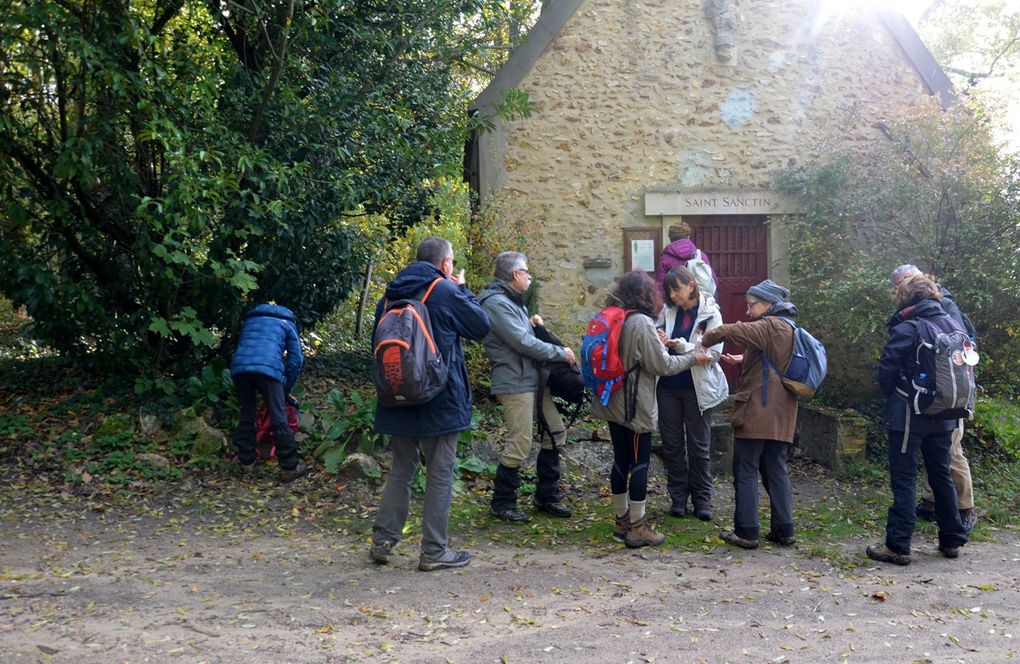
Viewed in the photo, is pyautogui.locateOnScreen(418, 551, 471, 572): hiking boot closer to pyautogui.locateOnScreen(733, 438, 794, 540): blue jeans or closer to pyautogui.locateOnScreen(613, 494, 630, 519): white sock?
pyautogui.locateOnScreen(613, 494, 630, 519): white sock

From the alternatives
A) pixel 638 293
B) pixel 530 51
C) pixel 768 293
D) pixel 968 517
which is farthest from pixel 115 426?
pixel 968 517

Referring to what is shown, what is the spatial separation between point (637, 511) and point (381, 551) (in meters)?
1.68

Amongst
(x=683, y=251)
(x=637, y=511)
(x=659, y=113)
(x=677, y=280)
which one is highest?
(x=659, y=113)

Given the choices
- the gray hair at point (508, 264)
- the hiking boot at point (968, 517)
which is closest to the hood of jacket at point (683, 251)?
the gray hair at point (508, 264)

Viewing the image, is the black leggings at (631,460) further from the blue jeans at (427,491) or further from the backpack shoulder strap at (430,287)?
the backpack shoulder strap at (430,287)

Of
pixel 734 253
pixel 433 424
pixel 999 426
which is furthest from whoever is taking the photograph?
pixel 734 253

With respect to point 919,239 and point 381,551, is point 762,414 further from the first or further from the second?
point 919,239

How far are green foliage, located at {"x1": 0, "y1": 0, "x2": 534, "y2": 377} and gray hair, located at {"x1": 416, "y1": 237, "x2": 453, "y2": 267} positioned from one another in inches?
83.6

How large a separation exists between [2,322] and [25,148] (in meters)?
7.41

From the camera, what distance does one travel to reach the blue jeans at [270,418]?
23.5 feet

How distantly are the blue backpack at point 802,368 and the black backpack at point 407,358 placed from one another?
7.35 feet

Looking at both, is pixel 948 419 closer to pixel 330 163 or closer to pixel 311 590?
pixel 311 590

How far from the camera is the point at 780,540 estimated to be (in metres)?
6.19

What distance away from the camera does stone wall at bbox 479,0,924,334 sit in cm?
1001
